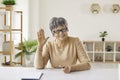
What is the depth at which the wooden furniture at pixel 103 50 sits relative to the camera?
6.68 m

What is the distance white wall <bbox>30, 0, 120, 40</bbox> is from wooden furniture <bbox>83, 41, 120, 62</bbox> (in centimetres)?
17

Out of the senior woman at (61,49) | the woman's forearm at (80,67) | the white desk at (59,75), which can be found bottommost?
the white desk at (59,75)

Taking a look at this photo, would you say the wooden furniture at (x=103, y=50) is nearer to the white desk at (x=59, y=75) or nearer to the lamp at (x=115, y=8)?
the lamp at (x=115, y=8)

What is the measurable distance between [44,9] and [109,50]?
216 centimetres

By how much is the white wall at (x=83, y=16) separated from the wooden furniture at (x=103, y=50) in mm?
167

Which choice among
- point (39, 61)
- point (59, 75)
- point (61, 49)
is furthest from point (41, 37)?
point (59, 75)

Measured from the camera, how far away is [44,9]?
683cm

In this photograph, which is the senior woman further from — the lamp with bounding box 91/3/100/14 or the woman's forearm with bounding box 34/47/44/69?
the lamp with bounding box 91/3/100/14

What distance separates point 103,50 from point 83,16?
43.3 inches

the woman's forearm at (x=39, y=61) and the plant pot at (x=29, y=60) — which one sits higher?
the woman's forearm at (x=39, y=61)

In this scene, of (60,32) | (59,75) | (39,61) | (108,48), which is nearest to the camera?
(59,75)

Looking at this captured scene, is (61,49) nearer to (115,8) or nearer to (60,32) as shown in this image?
(60,32)

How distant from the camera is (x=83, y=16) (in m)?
6.77

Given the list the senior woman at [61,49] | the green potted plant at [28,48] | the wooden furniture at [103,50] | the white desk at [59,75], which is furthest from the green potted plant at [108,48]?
the white desk at [59,75]
